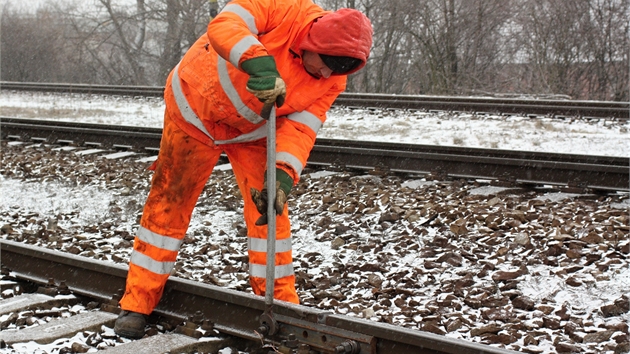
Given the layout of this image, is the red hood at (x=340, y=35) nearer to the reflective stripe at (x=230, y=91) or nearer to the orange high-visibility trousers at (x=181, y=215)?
the reflective stripe at (x=230, y=91)

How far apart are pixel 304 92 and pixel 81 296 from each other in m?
1.77

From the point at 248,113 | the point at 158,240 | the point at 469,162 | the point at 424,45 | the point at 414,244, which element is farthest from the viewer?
the point at 424,45

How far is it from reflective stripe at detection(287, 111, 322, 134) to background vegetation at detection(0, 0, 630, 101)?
906cm

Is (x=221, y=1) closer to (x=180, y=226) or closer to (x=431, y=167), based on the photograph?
(x=431, y=167)

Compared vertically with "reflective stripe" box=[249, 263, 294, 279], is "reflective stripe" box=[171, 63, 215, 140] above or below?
above


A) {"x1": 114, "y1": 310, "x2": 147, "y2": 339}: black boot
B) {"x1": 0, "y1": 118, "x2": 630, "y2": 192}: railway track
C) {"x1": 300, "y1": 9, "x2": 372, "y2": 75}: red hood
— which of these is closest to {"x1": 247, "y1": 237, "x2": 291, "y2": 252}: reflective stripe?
{"x1": 114, "y1": 310, "x2": 147, "y2": 339}: black boot

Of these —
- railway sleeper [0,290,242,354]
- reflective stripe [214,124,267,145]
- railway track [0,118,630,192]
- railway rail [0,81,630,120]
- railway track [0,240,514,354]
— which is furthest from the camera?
railway rail [0,81,630,120]

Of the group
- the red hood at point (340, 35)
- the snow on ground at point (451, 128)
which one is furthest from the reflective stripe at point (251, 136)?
the snow on ground at point (451, 128)

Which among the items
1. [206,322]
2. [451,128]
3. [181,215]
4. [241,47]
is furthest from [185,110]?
[451,128]

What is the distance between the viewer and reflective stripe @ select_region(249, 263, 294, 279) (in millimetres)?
3801

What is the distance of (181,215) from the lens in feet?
12.9

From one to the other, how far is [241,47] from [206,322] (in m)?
1.35

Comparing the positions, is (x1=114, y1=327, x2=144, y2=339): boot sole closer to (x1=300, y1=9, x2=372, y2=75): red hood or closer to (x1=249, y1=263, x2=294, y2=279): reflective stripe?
(x1=249, y1=263, x2=294, y2=279): reflective stripe

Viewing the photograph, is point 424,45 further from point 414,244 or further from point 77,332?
point 77,332
